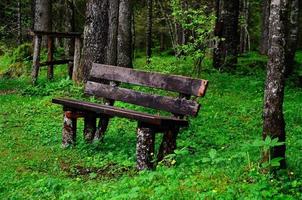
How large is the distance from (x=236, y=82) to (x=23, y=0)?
1072 inches

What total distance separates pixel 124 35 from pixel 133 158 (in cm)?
1008

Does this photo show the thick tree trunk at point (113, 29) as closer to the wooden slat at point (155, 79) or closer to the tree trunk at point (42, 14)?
the tree trunk at point (42, 14)

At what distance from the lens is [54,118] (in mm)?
12164

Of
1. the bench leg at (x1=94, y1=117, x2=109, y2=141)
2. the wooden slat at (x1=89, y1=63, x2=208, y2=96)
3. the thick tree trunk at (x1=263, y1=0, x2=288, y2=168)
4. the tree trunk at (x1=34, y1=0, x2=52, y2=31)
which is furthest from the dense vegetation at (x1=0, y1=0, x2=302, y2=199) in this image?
the tree trunk at (x1=34, y1=0, x2=52, y2=31)

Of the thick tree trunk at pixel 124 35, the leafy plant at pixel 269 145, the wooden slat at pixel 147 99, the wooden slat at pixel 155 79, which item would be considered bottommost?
the leafy plant at pixel 269 145

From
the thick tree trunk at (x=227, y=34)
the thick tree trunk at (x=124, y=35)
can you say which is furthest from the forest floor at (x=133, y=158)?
the thick tree trunk at (x=227, y=34)

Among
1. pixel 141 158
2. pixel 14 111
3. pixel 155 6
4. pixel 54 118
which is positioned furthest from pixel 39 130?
pixel 155 6

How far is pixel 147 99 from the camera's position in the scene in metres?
9.13

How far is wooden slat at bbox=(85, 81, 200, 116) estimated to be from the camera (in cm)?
831

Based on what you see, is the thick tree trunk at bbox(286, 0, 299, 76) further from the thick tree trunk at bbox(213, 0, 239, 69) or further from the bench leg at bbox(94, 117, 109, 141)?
the bench leg at bbox(94, 117, 109, 141)

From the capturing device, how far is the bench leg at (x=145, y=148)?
7.88m

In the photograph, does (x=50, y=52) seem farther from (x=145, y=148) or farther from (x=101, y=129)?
(x=145, y=148)

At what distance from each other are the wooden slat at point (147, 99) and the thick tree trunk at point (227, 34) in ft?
35.9

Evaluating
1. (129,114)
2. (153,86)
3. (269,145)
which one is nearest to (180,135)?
(153,86)
